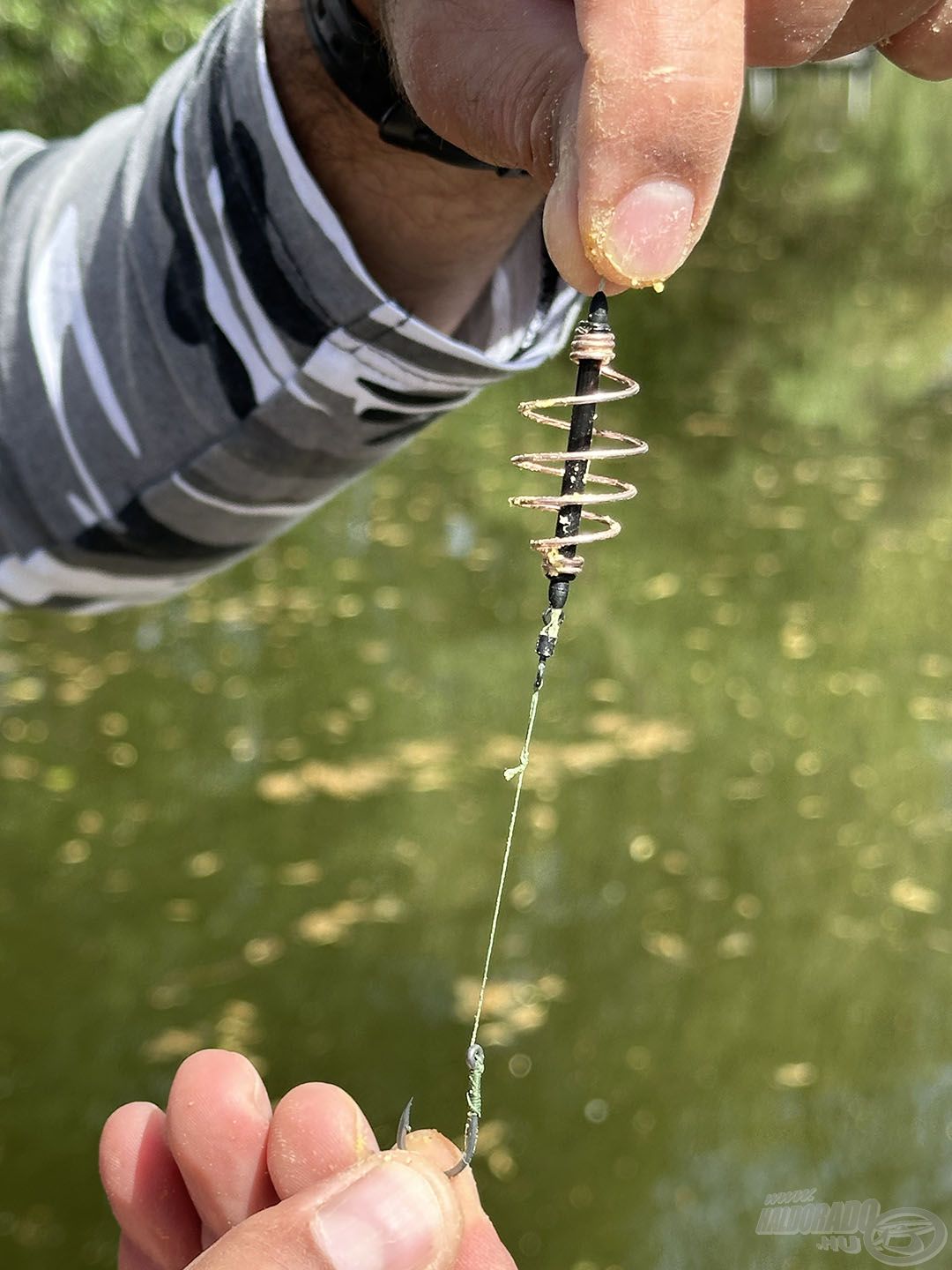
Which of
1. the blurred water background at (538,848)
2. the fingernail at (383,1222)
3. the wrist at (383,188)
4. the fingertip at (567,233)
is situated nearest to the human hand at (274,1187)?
the fingernail at (383,1222)

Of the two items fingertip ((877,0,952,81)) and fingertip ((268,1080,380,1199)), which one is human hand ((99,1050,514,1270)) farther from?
fingertip ((877,0,952,81))

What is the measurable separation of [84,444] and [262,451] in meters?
0.17

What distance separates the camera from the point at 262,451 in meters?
1.07

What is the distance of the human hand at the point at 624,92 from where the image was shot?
51 cm

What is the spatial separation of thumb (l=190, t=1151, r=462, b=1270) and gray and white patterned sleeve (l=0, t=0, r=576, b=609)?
1.86ft

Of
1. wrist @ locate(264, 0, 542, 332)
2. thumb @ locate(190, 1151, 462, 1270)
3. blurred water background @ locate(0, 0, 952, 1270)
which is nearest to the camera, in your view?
thumb @ locate(190, 1151, 462, 1270)

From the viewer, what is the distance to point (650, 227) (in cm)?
53

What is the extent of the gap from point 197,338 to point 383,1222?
673mm

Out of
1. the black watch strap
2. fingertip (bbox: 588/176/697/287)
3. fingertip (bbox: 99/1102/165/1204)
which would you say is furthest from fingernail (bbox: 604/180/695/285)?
fingertip (bbox: 99/1102/165/1204)

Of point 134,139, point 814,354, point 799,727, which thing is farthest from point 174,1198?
point 814,354

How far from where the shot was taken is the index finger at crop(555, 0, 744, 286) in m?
0.51

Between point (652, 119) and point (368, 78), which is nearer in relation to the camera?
point (652, 119)

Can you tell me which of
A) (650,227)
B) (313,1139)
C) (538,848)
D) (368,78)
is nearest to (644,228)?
(650,227)

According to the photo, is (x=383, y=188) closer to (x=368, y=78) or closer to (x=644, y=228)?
(x=368, y=78)
